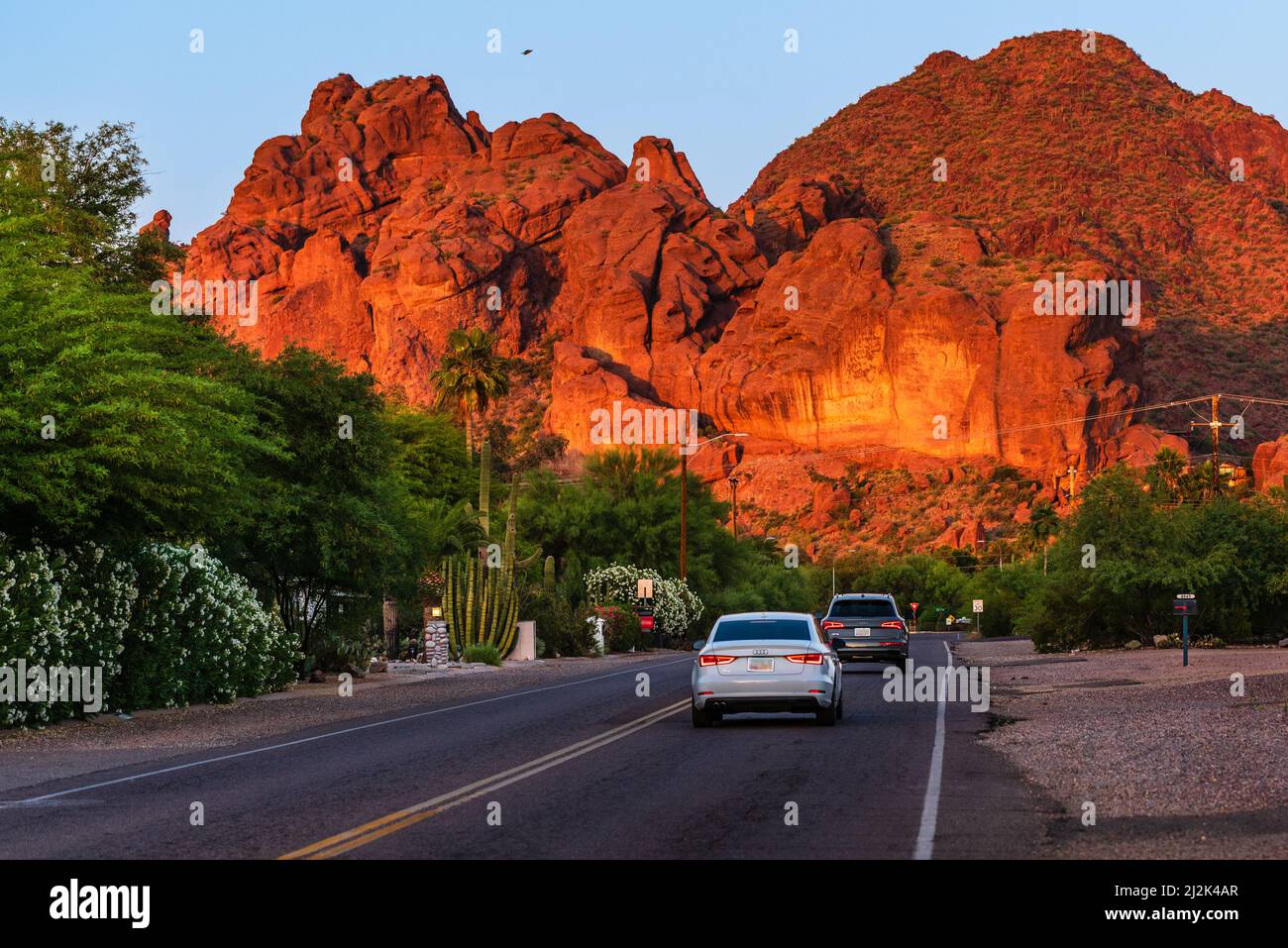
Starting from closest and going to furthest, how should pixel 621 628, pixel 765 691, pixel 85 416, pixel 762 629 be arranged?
pixel 765 691 → pixel 762 629 → pixel 85 416 → pixel 621 628

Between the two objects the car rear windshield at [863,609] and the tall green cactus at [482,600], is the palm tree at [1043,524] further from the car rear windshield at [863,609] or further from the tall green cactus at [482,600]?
the car rear windshield at [863,609]

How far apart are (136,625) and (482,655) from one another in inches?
931

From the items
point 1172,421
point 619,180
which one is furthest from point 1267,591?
point 619,180

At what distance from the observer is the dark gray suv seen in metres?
38.4

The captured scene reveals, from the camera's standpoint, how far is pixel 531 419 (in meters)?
171

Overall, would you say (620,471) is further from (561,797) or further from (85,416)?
(561,797)

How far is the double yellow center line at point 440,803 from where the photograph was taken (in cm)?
1144

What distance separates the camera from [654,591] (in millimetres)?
70188

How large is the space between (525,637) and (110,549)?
1186 inches

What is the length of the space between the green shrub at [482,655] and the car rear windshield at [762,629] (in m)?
27.9

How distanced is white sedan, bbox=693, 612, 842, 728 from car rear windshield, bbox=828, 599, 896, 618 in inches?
658

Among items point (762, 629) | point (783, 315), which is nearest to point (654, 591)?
point (762, 629)

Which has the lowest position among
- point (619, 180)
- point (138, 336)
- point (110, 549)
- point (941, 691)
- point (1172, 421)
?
point (941, 691)

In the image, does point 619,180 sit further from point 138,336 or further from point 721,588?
point 138,336
